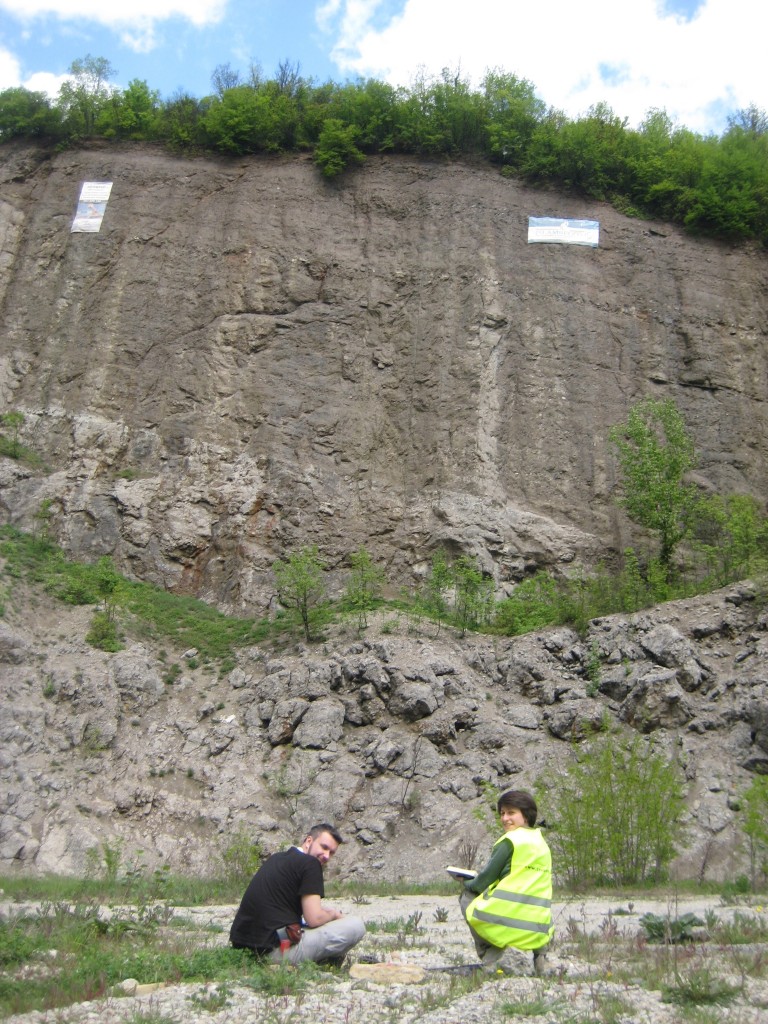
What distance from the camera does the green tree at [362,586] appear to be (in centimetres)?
1972

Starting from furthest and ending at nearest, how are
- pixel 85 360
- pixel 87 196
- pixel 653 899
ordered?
pixel 87 196
pixel 85 360
pixel 653 899

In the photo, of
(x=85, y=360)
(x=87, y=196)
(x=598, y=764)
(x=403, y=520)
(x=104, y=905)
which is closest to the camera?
(x=104, y=905)

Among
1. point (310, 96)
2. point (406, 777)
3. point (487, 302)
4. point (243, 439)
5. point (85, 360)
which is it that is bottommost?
point (406, 777)

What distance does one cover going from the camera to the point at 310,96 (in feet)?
98.0

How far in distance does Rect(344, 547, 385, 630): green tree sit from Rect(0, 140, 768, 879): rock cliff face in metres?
0.68

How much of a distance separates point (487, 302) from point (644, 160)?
7.89 m

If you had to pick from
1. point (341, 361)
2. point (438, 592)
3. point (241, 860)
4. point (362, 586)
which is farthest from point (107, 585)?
point (341, 361)

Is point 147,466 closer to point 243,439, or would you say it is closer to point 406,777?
point 243,439

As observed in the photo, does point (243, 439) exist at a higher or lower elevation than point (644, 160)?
lower

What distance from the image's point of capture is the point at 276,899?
20.2 feet

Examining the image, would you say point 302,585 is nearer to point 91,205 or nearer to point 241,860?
point 241,860

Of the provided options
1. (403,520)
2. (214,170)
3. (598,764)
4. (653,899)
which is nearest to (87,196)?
(214,170)

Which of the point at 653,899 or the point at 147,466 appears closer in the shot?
the point at 653,899

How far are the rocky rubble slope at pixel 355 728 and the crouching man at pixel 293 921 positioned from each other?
8.75 m
